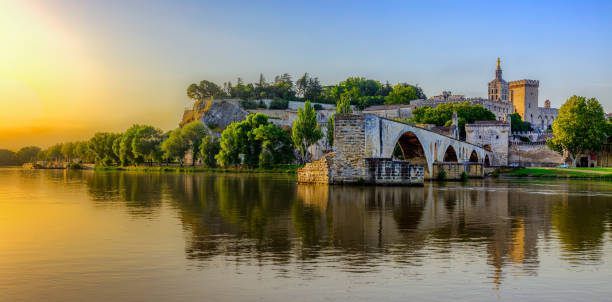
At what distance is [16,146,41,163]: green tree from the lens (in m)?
190

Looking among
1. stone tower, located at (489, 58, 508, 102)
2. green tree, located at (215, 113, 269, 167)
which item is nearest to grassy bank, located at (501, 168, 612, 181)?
green tree, located at (215, 113, 269, 167)

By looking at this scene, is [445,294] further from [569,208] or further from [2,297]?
[569,208]

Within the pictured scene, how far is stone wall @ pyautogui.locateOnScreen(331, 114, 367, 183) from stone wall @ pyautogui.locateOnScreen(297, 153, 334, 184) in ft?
1.56

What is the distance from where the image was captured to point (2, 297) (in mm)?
7055

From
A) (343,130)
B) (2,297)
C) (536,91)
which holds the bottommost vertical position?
(2,297)

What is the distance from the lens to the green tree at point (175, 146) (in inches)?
3044

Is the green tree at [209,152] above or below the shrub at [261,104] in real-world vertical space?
below

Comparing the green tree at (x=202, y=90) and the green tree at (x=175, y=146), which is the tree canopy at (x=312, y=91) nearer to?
the green tree at (x=202, y=90)

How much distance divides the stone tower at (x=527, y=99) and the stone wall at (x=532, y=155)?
66.1 meters

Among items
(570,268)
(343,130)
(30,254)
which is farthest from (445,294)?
(343,130)

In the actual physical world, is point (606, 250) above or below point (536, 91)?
below

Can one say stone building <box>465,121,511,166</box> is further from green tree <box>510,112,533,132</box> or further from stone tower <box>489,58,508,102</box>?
stone tower <box>489,58,508,102</box>

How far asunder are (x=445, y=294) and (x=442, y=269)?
4.99ft

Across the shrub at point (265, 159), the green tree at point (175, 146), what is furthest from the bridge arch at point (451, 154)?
the green tree at point (175, 146)
